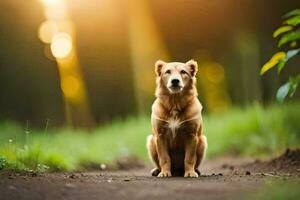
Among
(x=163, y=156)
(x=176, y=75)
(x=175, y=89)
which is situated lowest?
(x=163, y=156)

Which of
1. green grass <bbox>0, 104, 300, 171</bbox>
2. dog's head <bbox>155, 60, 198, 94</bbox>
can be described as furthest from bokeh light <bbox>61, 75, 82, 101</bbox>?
dog's head <bbox>155, 60, 198, 94</bbox>

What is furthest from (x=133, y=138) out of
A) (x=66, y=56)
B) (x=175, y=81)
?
(x=175, y=81)

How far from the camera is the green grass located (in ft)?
26.3

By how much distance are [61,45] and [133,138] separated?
2900mm

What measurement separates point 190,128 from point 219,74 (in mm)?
8924

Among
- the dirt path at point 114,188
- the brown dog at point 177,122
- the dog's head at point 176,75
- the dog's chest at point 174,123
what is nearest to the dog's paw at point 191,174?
the brown dog at point 177,122

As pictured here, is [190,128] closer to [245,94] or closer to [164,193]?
[164,193]

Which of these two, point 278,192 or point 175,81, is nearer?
point 278,192

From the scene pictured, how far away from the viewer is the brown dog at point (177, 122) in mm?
6586

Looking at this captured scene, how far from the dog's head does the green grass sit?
68.9 inches

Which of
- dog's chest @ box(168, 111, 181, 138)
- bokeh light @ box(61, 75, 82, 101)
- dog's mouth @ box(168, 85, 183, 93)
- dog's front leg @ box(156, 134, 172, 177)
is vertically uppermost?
bokeh light @ box(61, 75, 82, 101)

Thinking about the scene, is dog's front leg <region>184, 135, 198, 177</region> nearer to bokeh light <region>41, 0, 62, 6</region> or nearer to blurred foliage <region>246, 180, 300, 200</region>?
blurred foliage <region>246, 180, 300, 200</region>

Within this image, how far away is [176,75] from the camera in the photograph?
6.60 metres

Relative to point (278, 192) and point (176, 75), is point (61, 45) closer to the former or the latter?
point (176, 75)
